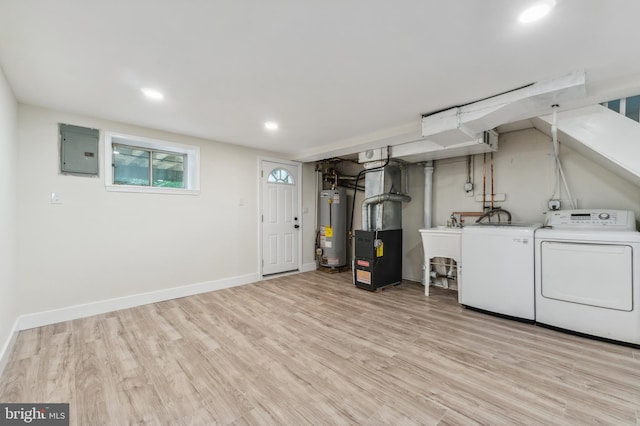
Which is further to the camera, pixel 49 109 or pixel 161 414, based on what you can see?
pixel 49 109

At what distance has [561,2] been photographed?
1.38 meters

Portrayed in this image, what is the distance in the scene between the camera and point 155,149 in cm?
368

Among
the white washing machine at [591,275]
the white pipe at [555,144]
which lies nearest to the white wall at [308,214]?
the white washing machine at [591,275]

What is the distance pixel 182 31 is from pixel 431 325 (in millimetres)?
3276

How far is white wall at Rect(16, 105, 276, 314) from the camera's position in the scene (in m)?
2.76

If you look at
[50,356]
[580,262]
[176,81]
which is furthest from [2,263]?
[580,262]

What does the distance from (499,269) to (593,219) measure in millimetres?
1019

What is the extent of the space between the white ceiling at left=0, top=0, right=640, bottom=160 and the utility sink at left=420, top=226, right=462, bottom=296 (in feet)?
5.29

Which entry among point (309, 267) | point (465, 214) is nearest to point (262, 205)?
point (309, 267)

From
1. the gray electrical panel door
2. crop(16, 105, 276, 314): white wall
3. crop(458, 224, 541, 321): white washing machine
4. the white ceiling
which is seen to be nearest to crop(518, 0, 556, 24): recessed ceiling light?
the white ceiling

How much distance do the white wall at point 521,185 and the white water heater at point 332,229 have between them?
129cm

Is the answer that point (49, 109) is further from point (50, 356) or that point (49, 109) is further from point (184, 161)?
point (50, 356)

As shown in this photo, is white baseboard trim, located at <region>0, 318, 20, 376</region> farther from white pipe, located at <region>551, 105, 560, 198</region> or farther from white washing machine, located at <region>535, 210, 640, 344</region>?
white pipe, located at <region>551, 105, 560, 198</region>

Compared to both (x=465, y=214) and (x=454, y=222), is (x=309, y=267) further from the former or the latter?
(x=465, y=214)
